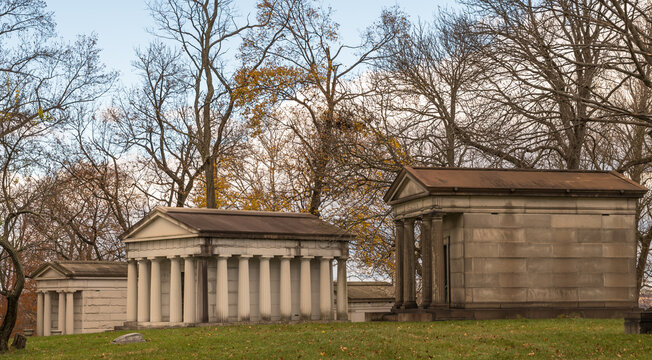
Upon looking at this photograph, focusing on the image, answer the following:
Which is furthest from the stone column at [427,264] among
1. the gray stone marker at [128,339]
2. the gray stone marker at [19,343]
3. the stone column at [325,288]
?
the gray stone marker at [19,343]

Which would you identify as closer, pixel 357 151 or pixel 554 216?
pixel 554 216

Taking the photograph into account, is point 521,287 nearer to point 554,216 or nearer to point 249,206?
point 554,216

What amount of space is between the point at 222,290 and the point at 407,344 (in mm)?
14490

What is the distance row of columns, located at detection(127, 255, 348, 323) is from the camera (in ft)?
107

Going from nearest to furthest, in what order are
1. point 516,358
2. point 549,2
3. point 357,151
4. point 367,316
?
point 516,358, point 549,2, point 367,316, point 357,151

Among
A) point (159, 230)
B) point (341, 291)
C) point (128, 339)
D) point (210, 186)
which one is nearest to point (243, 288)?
point (159, 230)

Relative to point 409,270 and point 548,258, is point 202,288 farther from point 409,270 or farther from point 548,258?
point 548,258

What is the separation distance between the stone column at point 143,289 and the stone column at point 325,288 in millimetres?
7179

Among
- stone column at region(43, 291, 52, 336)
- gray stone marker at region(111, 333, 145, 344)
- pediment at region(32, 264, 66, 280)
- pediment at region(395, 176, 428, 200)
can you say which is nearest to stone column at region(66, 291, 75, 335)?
pediment at region(32, 264, 66, 280)

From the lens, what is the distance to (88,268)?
141 ft

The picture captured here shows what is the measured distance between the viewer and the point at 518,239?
26.4 metres

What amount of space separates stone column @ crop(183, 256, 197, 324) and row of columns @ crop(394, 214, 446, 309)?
7890 millimetres

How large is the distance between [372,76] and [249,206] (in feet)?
38.1

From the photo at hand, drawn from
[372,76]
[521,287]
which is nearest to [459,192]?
[521,287]
